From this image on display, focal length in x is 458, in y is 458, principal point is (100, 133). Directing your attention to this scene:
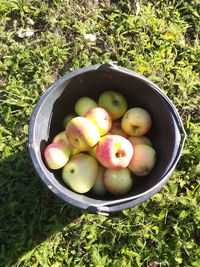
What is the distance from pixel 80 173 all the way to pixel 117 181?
189mm

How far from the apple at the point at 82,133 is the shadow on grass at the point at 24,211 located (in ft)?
1.73

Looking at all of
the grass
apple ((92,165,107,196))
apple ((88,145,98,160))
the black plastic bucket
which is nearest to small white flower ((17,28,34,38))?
the grass

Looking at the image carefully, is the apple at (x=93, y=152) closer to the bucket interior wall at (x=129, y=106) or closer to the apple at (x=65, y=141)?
the apple at (x=65, y=141)

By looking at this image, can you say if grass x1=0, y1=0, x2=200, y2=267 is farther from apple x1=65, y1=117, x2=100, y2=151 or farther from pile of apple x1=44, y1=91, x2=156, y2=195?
apple x1=65, y1=117, x2=100, y2=151

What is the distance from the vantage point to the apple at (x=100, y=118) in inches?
90.4

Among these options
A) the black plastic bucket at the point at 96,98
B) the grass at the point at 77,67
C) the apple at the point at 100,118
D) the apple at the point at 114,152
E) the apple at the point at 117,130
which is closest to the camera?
the black plastic bucket at the point at 96,98

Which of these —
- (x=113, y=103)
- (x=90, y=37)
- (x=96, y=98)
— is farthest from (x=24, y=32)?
(x=113, y=103)

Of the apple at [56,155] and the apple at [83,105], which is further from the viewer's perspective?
the apple at [83,105]

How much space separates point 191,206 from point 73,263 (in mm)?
737

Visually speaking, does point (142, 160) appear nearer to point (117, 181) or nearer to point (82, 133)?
point (117, 181)

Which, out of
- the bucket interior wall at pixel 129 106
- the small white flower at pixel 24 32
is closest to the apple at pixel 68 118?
the bucket interior wall at pixel 129 106

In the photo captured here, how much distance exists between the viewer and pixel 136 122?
7.70ft

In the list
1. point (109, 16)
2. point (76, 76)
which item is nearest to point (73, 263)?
point (76, 76)

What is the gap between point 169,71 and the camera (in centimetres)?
297
